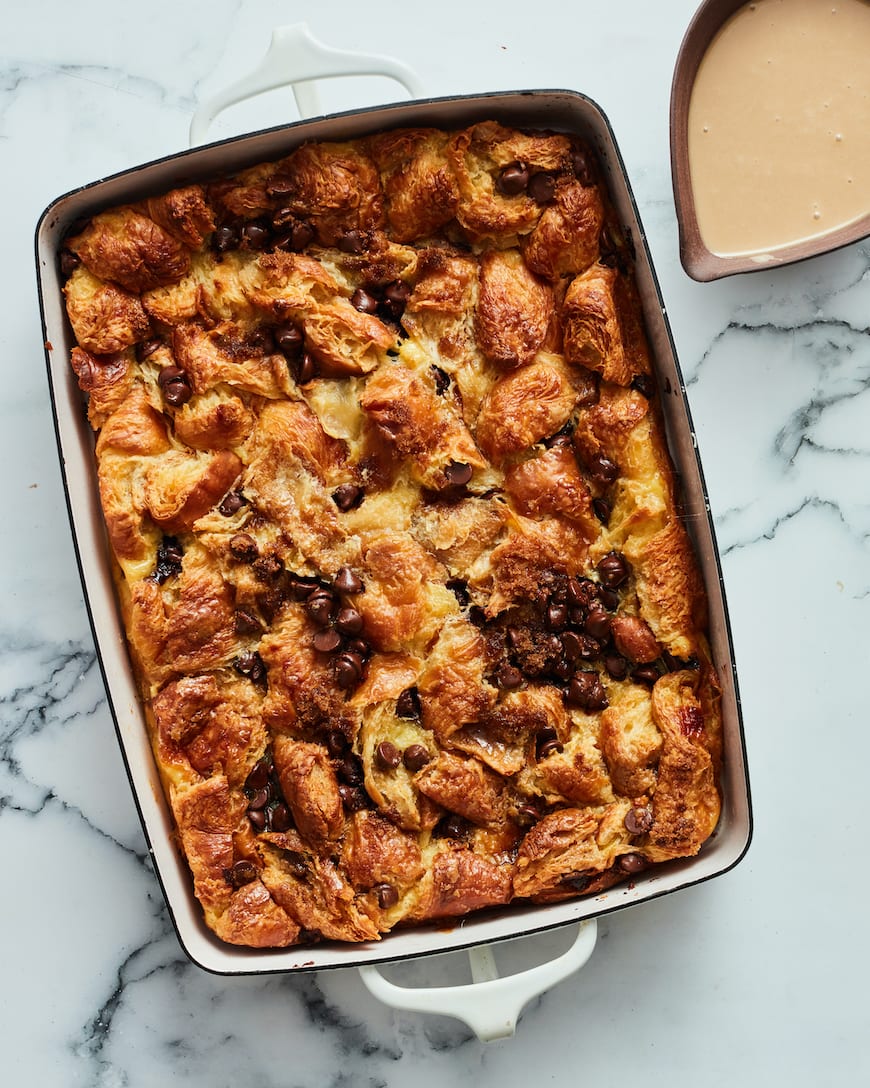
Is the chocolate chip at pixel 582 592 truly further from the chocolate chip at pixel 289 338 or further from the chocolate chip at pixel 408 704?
the chocolate chip at pixel 289 338

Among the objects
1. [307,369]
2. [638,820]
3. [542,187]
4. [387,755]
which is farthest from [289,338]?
[638,820]

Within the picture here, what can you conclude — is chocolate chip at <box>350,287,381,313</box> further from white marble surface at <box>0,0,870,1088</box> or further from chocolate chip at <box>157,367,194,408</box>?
white marble surface at <box>0,0,870,1088</box>

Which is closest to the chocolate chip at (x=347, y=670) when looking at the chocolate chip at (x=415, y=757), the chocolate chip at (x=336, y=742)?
the chocolate chip at (x=336, y=742)

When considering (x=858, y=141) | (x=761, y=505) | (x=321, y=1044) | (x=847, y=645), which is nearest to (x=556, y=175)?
(x=858, y=141)

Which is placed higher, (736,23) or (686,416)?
(736,23)

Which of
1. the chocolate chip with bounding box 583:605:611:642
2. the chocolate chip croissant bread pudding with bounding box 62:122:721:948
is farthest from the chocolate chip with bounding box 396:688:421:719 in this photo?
the chocolate chip with bounding box 583:605:611:642

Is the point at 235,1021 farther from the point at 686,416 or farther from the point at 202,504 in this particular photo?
the point at 686,416

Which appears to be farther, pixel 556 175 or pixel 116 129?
pixel 116 129

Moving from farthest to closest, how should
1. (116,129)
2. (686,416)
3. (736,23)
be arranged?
1. (116,129)
2. (736,23)
3. (686,416)
